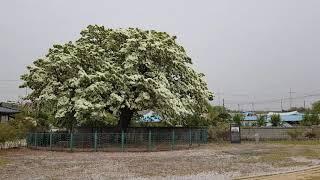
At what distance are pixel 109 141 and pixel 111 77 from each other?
12.9 feet

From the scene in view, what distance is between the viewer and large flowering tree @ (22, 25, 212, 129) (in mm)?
26453

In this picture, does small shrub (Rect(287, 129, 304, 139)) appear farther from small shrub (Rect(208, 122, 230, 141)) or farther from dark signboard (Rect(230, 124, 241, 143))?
dark signboard (Rect(230, 124, 241, 143))

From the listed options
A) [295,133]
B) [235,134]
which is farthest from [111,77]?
[295,133]

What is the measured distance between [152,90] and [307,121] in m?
32.8

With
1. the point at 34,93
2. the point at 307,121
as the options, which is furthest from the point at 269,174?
the point at 307,121

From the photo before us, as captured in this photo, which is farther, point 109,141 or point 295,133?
point 295,133

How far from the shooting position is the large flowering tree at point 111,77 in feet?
86.8

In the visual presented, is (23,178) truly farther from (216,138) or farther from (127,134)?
(216,138)

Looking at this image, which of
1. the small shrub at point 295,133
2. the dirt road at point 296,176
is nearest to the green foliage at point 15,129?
the dirt road at point 296,176

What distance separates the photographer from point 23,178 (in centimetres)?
1380

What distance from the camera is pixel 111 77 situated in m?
26.5

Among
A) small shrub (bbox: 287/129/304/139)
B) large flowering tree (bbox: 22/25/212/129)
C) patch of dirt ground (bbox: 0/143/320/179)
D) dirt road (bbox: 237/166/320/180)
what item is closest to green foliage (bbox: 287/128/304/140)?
small shrub (bbox: 287/129/304/139)

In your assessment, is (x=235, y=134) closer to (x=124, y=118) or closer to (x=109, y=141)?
(x=124, y=118)

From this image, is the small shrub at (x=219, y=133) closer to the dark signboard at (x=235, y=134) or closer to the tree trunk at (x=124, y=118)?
the dark signboard at (x=235, y=134)
